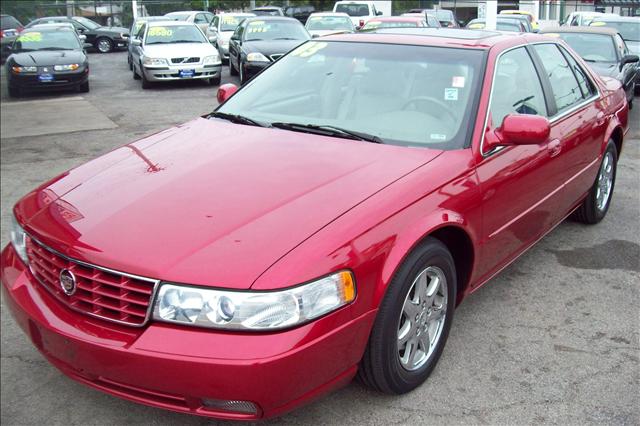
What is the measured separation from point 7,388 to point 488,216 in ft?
8.18

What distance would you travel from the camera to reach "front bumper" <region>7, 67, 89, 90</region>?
13766mm

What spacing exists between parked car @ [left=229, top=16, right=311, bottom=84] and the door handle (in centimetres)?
1044

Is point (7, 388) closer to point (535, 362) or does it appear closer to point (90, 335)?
point (90, 335)

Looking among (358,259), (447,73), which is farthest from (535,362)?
(447,73)

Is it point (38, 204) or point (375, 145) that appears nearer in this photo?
point (38, 204)

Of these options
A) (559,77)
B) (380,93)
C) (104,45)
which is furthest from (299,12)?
(380,93)

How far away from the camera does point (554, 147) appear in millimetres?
4109

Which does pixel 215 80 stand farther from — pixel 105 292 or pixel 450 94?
pixel 105 292

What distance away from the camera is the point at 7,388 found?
10.7 ft

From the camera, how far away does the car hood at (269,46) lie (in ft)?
47.8

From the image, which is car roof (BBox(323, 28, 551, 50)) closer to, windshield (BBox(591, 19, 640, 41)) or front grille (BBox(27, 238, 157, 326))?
A: front grille (BBox(27, 238, 157, 326))

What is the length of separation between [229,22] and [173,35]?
565cm

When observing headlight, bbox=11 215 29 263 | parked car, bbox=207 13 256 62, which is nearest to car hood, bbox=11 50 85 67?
parked car, bbox=207 13 256 62

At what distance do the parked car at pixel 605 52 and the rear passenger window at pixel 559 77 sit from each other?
619cm
